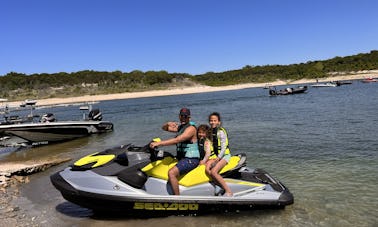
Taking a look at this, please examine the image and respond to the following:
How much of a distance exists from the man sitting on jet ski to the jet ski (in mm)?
139

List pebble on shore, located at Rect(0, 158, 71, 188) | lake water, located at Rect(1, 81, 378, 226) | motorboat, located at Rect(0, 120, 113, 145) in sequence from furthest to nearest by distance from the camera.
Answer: motorboat, located at Rect(0, 120, 113, 145) < pebble on shore, located at Rect(0, 158, 71, 188) < lake water, located at Rect(1, 81, 378, 226)

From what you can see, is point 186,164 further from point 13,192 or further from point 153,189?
point 13,192

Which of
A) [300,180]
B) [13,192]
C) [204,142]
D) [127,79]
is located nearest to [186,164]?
[204,142]

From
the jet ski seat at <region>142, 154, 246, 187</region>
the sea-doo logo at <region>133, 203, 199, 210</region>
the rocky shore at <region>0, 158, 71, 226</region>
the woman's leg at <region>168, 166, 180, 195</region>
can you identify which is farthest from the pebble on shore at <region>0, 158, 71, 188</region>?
the woman's leg at <region>168, 166, 180, 195</region>

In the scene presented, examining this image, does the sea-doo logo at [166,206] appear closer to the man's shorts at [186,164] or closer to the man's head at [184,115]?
the man's shorts at [186,164]


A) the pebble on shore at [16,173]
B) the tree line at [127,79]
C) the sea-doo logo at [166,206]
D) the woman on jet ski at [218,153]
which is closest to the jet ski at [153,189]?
the sea-doo logo at [166,206]

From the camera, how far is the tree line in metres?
94.6

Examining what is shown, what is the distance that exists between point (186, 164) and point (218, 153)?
60 cm

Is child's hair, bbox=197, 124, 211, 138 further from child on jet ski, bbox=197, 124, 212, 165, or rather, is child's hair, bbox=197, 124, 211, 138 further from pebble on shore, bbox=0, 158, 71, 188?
pebble on shore, bbox=0, 158, 71, 188

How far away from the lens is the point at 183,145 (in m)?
5.64

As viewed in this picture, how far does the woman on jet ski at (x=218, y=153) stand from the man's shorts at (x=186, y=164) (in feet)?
0.71

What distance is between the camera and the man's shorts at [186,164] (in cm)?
550

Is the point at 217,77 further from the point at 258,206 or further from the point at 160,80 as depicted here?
the point at 258,206

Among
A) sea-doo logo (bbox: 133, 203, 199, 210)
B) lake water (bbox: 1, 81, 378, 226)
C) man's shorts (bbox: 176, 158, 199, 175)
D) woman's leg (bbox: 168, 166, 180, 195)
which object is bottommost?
lake water (bbox: 1, 81, 378, 226)
